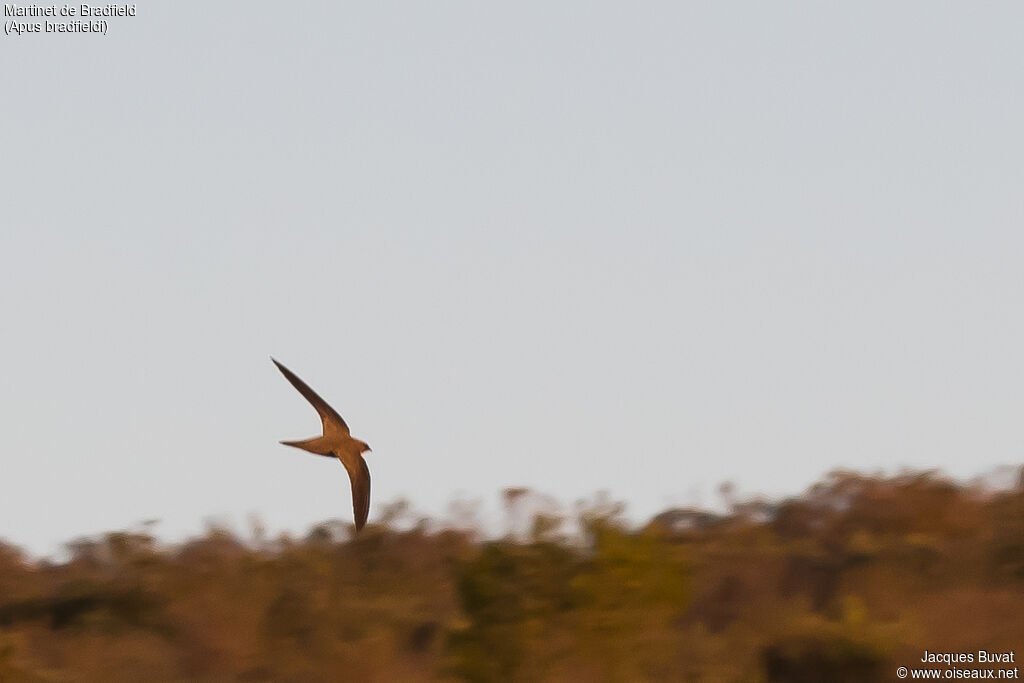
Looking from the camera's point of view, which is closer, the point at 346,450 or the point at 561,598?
the point at 346,450

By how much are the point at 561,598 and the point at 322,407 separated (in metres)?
11.1

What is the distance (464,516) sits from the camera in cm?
2331

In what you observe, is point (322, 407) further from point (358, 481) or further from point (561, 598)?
point (561, 598)

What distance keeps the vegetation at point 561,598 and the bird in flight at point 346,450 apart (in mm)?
9648

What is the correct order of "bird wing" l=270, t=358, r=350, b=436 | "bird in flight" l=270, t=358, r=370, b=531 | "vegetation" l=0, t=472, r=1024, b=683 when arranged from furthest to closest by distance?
"vegetation" l=0, t=472, r=1024, b=683 < "bird in flight" l=270, t=358, r=370, b=531 < "bird wing" l=270, t=358, r=350, b=436

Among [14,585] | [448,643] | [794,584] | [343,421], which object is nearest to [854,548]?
[794,584]

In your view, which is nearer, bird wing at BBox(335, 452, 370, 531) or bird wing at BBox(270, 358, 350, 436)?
bird wing at BBox(270, 358, 350, 436)

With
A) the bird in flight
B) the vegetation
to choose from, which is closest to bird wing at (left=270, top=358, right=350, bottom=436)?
the bird in flight

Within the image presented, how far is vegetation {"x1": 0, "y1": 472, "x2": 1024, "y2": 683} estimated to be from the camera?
1873 centimetres

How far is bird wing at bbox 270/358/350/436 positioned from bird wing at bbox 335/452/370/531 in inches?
6.2

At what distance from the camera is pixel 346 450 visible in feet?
29.0

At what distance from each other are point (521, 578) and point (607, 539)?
1386 mm

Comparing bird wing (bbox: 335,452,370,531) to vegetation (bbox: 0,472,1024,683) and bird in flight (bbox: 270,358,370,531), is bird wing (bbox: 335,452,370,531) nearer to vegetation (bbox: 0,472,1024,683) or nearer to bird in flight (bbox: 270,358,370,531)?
bird in flight (bbox: 270,358,370,531)

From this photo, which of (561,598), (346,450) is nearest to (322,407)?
(346,450)
